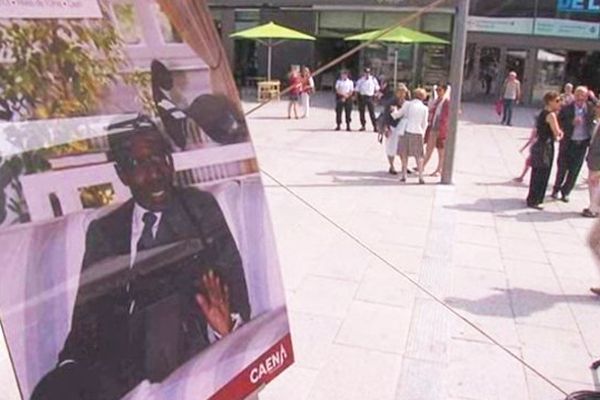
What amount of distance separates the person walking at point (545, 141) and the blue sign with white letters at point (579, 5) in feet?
50.6

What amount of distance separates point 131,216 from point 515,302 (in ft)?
14.9

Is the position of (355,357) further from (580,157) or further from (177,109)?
(580,157)

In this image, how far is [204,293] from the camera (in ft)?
6.54

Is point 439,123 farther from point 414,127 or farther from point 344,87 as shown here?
point 344,87

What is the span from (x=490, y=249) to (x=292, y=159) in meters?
5.26

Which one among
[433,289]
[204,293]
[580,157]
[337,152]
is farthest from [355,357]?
[337,152]

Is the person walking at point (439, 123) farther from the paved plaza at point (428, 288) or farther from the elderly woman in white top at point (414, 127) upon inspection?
the paved plaza at point (428, 288)

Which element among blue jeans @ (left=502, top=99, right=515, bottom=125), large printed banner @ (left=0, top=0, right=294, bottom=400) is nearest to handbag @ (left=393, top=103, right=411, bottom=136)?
large printed banner @ (left=0, top=0, right=294, bottom=400)

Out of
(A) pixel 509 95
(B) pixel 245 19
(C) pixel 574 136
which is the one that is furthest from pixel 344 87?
(B) pixel 245 19

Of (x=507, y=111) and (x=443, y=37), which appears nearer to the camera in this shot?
(x=507, y=111)

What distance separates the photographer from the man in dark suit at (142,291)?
160 cm

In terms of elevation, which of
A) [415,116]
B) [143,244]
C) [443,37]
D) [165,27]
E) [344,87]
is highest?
[443,37]

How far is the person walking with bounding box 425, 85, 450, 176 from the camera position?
10.1 metres

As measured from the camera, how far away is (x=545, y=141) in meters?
8.41
